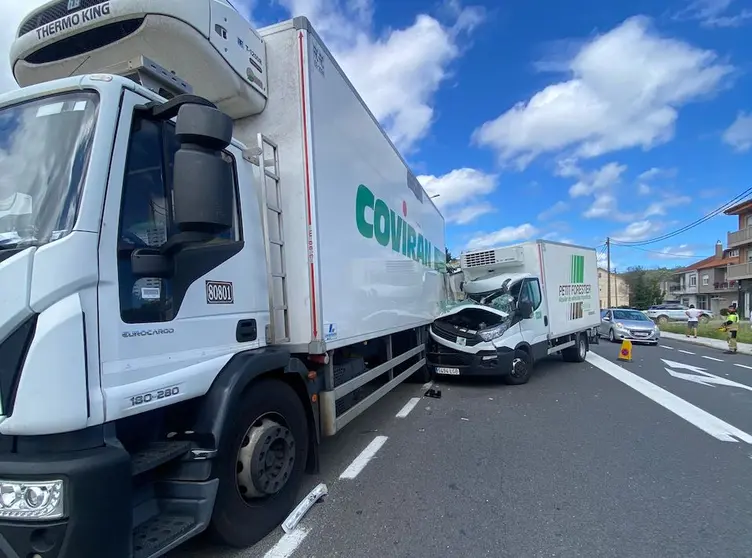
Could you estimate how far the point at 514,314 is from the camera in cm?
920

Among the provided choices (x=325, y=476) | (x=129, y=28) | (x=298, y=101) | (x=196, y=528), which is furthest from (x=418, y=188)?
(x=196, y=528)

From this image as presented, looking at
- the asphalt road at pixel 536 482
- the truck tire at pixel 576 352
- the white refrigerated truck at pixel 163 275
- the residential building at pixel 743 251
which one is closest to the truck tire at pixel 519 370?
the asphalt road at pixel 536 482

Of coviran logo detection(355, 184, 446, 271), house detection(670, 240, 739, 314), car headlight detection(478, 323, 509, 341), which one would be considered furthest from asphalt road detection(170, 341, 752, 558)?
house detection(670, 240, 739, 314)

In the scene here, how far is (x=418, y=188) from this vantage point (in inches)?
339

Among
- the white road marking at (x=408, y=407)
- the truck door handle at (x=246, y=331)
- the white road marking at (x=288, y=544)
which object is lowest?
the white road marking at (x=408, y=407)

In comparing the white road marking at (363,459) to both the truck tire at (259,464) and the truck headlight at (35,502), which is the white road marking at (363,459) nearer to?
the truck tire at (259,464)

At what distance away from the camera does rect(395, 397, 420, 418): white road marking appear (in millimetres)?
6751

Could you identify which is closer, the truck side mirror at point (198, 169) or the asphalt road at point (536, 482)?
the truck side mirror at point (198, 169)

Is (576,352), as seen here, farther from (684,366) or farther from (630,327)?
(630,327)

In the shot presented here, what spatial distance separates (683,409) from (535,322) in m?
3.38

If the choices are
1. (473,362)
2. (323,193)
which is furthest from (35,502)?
(473,362)

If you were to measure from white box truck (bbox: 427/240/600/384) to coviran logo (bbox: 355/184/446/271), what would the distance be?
1583mm

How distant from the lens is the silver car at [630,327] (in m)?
18.9

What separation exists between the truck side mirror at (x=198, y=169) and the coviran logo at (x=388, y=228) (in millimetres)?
2625
